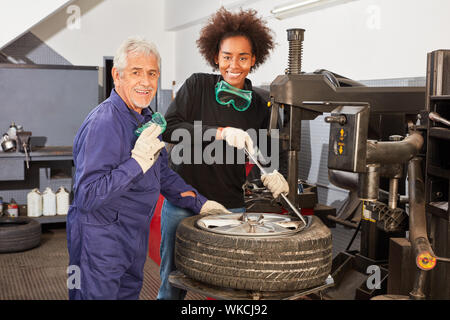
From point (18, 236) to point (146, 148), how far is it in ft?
11.0

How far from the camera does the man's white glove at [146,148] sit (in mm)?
1728

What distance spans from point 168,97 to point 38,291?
3834 mm

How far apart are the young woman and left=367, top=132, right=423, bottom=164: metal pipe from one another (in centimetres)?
82

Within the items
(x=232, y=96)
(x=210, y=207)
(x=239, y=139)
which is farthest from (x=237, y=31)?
(x=210, y=207)

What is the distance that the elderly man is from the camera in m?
1.67

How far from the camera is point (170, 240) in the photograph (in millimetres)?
2268

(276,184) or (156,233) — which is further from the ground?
(276,184)

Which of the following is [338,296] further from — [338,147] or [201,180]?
[338,147]

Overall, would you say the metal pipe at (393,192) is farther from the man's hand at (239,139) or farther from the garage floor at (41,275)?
the garage floor at (41,275)

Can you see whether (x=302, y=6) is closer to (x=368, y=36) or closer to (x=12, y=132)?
(x=368, y=36)

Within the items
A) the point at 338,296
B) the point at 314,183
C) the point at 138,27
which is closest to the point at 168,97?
the point at 138,27

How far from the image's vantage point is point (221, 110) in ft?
7.62

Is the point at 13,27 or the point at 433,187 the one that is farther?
the point at 13,27

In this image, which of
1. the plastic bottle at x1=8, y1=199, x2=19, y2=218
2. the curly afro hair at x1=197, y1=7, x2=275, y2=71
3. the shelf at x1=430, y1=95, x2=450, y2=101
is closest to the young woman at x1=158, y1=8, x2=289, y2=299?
the curly afro hair at x1=197, y1=7, x2=275, y2=71
